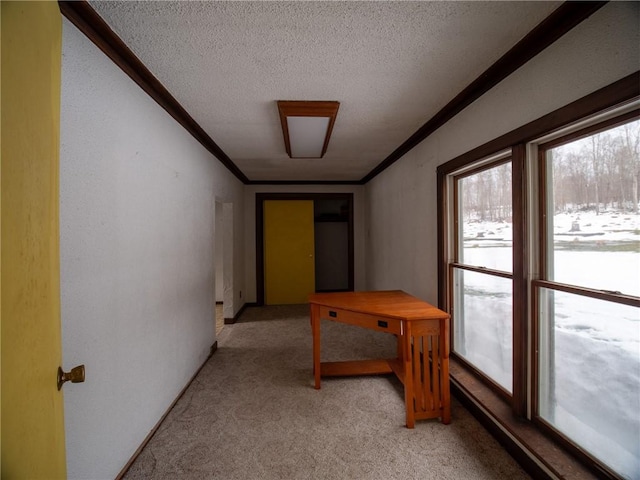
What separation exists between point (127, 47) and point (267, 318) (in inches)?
149

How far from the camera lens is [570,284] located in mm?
1455

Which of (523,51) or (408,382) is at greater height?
(523,51)

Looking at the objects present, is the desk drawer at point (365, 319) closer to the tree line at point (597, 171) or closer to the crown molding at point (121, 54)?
the tree line at point (597, 171)

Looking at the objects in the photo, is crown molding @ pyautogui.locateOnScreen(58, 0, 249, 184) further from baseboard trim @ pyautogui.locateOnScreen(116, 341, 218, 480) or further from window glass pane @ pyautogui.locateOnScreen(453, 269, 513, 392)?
window glass pane @ pyautogui.locateOnScreen(453, 269, 513, 392)

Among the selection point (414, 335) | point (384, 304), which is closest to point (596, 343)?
point (414, 335)

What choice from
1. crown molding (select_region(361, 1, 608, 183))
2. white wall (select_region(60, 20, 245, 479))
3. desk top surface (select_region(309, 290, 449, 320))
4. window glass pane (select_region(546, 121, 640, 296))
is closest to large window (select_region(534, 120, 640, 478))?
window glass pane (select_region(546, 121, 640, 296))

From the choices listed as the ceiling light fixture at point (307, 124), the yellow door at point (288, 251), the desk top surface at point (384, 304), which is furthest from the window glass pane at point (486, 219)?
the yellow door at point (288, 251)

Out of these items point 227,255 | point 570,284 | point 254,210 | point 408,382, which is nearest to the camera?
point 570,284

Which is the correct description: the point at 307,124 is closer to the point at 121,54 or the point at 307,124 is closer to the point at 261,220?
the point at 121,54

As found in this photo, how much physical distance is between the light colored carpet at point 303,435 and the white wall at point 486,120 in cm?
115

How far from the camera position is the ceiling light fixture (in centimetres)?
218

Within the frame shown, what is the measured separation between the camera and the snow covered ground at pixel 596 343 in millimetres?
Result: 1195

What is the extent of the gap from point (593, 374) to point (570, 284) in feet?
1.39

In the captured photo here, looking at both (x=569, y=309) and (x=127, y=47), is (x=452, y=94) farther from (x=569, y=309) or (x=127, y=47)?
(x=127, y=47)
